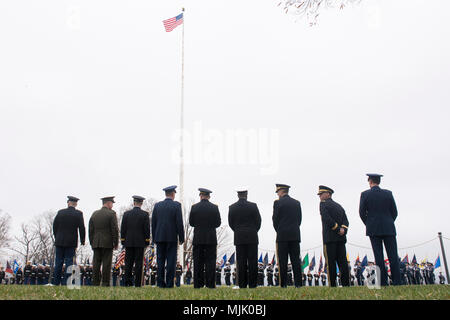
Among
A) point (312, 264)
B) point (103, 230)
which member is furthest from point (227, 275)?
point (103, 230)

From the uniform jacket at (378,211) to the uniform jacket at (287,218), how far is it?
1.37m

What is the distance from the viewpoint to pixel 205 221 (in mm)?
8195

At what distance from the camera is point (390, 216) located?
7836 mm

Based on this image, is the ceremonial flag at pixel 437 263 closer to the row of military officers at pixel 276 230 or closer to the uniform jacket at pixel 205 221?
the row of military officers at pixel 276 230

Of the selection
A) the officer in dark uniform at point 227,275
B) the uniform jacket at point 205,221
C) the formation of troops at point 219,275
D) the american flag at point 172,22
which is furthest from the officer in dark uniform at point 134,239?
the officer in dark uniform at point 227,275

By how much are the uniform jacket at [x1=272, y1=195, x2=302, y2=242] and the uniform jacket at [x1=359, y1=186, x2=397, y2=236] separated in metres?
1.37

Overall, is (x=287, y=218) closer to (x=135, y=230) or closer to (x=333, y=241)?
(x=333, y=241)

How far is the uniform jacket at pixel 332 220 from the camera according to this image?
8.05 m

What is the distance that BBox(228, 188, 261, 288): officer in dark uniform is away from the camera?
7977 millimetres

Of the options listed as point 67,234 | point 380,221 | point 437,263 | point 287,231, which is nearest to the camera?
point 380,221

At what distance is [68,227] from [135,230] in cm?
184
